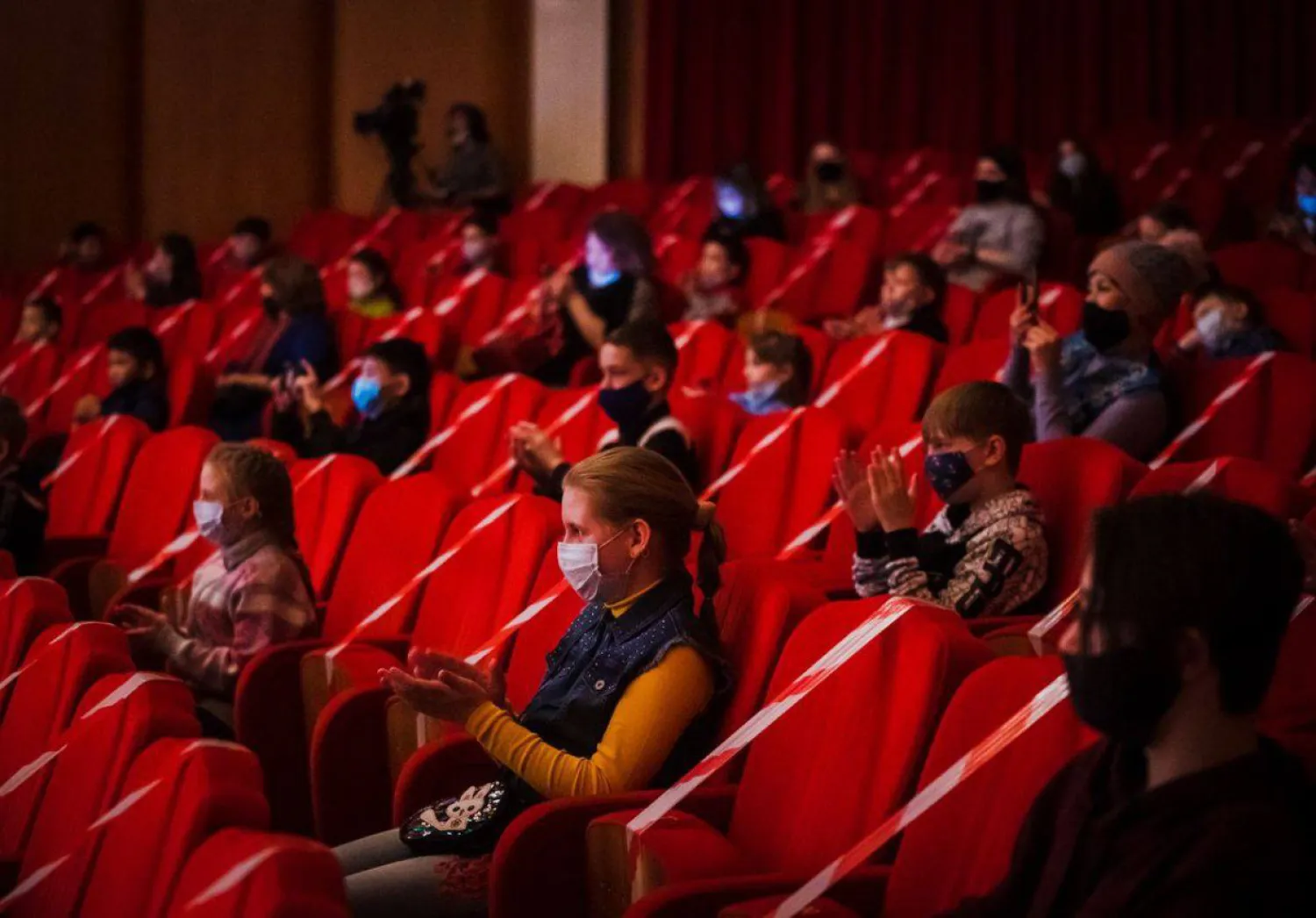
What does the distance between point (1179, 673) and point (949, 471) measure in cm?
73

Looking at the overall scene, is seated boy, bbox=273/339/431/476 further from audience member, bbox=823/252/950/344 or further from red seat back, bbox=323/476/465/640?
audience member, bbox=823/252/950/344

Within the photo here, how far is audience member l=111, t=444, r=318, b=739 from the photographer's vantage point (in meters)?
1.74

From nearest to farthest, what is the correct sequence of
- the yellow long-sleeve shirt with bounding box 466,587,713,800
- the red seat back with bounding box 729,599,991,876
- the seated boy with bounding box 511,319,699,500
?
the red seat back with bounding box 729,599,991,876 < the yellow long-sleeve shirt with bounding box 466,587,713,800 < the seated boy with bounding box 511,319,699,500

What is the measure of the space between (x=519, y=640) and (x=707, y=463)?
60cm

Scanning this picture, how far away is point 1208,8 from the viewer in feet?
16.4

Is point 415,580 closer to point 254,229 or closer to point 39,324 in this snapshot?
point 39,324

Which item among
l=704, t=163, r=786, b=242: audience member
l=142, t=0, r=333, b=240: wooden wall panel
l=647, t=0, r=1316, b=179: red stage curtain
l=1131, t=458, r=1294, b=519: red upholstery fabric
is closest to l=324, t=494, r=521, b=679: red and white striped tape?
l=1131, t=458, r=1294, b=519: red upholstery fabric

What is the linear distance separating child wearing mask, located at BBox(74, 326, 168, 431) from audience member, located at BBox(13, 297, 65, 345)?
2.27 ft

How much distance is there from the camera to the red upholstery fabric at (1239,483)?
1.36m

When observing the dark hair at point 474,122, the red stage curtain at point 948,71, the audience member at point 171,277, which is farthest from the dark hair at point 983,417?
the red stage curtain at point 948,71

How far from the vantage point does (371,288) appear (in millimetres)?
3357

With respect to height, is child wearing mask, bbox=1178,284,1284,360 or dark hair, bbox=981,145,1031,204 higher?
dark hair, bbox=981,145,1031,204

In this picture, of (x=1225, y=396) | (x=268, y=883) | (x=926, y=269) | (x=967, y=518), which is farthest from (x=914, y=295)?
(x=268, y=883)

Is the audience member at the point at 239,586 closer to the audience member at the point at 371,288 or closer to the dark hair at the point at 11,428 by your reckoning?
the dark hair at the point at 11,428
